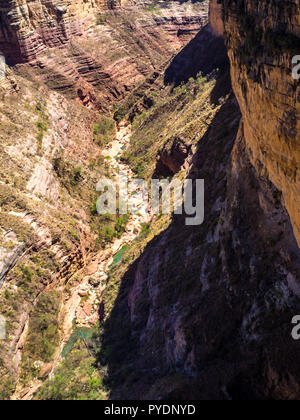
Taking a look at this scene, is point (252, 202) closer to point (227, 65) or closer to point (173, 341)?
point (173, 341)

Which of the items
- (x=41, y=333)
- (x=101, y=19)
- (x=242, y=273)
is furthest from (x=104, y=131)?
(x=242, y=273)

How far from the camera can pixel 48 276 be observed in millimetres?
27734

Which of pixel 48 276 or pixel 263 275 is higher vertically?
pixel 263 275

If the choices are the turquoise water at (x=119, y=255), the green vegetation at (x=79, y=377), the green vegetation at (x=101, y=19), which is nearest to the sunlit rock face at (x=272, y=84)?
the green vegetation at (x=79, y=377)

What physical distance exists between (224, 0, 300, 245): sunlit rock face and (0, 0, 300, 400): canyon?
61mm

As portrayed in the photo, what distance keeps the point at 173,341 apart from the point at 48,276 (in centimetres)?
1345

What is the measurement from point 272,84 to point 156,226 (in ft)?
69.2

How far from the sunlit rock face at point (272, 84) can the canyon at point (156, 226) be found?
0.20ft

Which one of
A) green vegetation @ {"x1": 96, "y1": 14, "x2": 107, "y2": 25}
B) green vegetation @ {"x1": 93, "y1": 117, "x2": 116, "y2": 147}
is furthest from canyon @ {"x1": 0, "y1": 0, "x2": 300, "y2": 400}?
green vegetation @ {"x1": 96, "y1": 14, "x2": 107, "y2": 25}

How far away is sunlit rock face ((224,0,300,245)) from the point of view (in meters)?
9.94

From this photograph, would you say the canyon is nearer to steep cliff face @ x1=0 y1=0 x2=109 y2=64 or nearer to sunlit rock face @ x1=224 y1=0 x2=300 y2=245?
sunlit rock face @ x1=224 y1=0 x2=300 y2=245

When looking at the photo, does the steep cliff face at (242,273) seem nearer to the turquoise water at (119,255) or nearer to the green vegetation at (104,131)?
the turquoise water at (119,255)

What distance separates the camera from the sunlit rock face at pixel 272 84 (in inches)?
391

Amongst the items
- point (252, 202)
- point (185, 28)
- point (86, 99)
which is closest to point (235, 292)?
point (252, 202)
